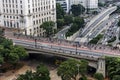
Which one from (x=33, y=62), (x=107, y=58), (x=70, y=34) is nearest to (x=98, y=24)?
(x=70, y=34)

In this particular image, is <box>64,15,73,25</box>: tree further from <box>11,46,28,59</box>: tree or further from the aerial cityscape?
<box>11,46,28,59</box>: tree

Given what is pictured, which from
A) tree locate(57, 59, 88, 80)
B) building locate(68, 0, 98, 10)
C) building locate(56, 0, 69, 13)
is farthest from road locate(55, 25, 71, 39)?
building locate(68, 0, 98, 10)

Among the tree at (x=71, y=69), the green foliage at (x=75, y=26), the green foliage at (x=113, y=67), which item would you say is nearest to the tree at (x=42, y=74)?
the tree at (x=71, y=69)

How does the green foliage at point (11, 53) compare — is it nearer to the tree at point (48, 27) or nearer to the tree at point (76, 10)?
the tree at point (48, 27)

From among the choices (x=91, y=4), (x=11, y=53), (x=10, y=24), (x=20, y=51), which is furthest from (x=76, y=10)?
(x=11, y=53)

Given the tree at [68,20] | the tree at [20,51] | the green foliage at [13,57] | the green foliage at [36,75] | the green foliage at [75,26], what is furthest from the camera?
the tree at [68,20]

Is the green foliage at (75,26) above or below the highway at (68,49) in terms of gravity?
above
